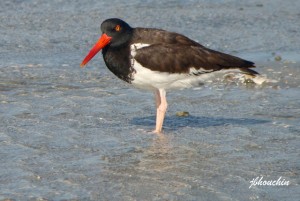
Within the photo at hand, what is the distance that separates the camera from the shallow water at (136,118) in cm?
581

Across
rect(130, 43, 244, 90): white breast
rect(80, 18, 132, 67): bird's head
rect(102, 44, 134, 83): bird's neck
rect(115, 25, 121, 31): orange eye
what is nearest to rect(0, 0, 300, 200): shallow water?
rect(130, 43, 244, 90): white breast

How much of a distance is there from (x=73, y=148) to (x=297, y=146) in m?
1.87

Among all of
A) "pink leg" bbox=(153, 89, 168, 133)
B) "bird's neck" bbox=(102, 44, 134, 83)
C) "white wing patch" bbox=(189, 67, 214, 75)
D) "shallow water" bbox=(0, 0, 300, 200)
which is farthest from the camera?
"white wing patch" bbox=(189, 67, 214, 75)

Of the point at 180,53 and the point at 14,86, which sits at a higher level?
the point at 180,53

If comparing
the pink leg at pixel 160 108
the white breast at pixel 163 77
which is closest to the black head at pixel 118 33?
the white breast at pixel 163 77

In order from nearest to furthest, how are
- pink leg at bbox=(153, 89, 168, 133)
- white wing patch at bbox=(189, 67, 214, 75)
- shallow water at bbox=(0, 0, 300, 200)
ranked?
shallow water at bbox=(0, 0, 300, 200), pink leg at bbox=(153, 89, 168, 133), white wing patch at bbox=(189, 67, 214, 75)

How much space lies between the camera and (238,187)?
5703 mm

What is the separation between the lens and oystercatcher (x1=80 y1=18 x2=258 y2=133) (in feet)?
24.1

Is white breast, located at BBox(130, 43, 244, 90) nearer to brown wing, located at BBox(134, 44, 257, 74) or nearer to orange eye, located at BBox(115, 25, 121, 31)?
brown wing, located at BBox(134, 44, 257, 74)

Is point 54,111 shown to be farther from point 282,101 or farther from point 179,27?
point 179,27

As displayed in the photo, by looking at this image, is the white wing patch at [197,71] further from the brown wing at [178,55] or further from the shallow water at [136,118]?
the shallow water at [136,118]

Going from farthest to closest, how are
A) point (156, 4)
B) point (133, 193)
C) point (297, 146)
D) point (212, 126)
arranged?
point (156, 4) < point (212, 126) < point (297, 146) < point (133, 193)

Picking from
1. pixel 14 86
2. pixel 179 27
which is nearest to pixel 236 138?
pixel 14 86

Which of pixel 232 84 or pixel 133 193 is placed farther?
pixel 232 84
